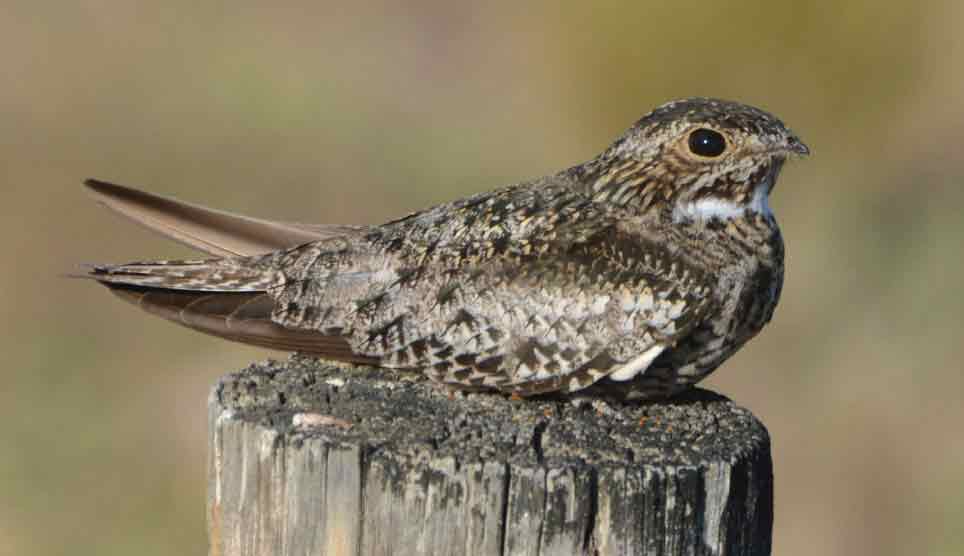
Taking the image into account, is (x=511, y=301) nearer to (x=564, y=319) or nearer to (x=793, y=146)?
(x=564, y=319)

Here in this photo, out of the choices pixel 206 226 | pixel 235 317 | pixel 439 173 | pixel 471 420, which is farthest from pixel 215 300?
pixel 439 173

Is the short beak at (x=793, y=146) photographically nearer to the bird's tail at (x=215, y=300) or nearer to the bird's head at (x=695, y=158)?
the bird's head at (x=695, y=158)

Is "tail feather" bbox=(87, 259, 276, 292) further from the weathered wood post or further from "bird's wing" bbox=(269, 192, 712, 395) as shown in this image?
the weathered wood post

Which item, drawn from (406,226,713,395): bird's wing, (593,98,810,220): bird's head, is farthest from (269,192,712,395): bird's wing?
(593,98,810,220): bird's head

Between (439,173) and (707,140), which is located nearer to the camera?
(707,140)

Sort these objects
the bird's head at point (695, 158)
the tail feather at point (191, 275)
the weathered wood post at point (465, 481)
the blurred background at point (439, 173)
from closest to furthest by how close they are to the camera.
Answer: the weathered wood post at point (465, 481)
the tail feather at point (191, 275)
the bird's head at point (695, 158)
the blurred background at point (439, 173)

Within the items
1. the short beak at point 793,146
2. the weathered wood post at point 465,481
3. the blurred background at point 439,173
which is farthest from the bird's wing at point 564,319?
the blurred background at point 439,173

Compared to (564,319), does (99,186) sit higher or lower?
higher
